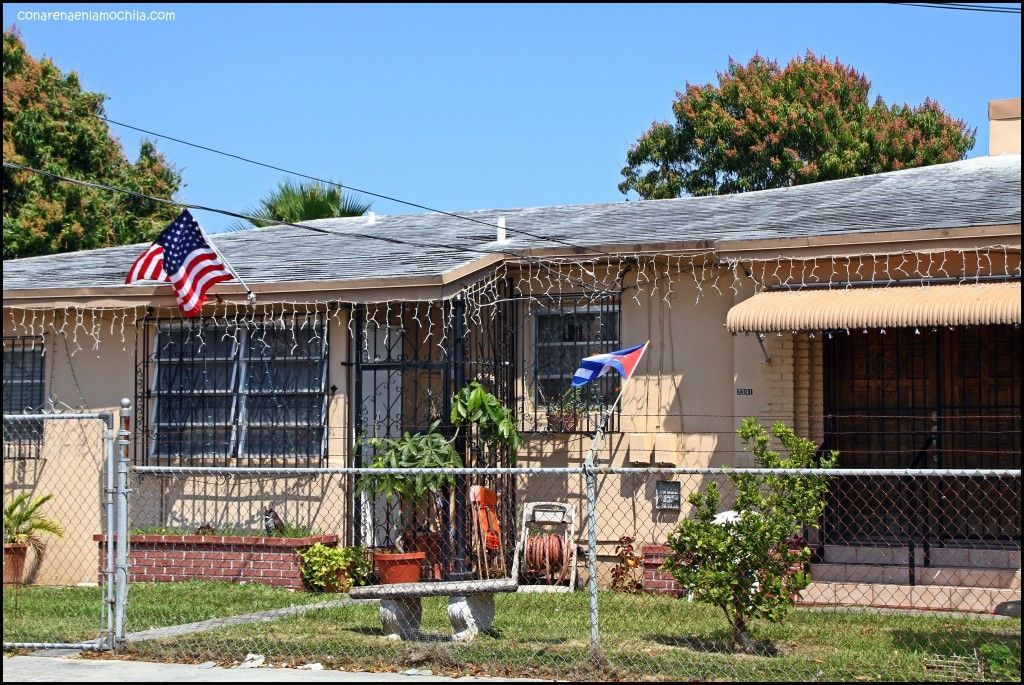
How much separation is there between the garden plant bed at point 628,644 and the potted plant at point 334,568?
1.47 meters

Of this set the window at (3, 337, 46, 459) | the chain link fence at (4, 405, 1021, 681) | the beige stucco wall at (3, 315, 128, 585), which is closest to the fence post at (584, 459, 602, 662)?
the chain link fence at (4, 405, 1021, 681)

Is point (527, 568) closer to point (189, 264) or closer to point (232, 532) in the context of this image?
point (232, 532)

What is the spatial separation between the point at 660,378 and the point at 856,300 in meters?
2.33

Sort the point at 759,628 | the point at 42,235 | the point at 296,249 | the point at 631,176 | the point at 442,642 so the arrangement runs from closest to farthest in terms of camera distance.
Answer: the point at 442,642 → the point at 759,628 → the point at 296,249 → the point at 42,235 → the point at 631,176

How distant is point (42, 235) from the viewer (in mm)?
24156

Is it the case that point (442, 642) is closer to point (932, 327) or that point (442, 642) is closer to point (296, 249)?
point (932, 327)

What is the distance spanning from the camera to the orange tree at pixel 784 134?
27.8 metres

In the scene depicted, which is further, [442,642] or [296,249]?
[296,249]

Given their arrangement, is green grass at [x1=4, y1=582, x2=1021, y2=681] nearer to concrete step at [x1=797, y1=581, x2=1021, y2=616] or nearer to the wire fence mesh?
the wire fence mesh

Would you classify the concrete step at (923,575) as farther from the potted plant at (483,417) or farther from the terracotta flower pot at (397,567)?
the terracotta flower pot at (397,567)

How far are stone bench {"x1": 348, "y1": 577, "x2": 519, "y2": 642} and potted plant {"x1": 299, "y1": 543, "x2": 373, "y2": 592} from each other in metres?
3.43

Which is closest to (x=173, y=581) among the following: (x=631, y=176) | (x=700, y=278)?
(x=700, y=278)

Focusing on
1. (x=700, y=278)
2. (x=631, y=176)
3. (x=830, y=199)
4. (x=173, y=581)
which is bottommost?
(x=173, y=581)

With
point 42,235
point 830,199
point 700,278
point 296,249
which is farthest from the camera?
point 42,235
